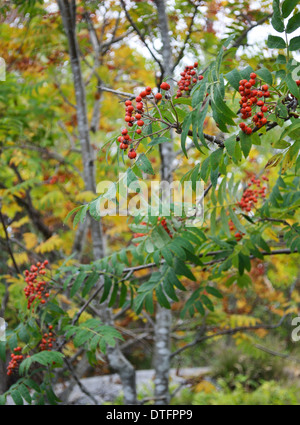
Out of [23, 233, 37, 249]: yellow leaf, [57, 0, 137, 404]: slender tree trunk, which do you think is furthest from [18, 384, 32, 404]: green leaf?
[23, 233, 37, 249]: yellow leaf

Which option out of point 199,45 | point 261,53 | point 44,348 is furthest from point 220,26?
point 44,348

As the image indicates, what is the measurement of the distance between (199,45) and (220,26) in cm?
47

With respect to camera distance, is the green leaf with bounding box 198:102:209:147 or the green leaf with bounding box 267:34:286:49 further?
the green leaf with bounding box 267:34:286:49

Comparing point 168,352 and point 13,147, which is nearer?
point 168,352

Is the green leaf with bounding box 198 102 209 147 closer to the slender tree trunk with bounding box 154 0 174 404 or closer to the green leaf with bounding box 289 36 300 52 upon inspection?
the green leaf with bounding box 289 36 300 52

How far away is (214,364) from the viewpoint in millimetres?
6984

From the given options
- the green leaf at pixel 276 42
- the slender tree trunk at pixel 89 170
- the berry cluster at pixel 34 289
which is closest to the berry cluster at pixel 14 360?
the berry cluster at pixel 34 289

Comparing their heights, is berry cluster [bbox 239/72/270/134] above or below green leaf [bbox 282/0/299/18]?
below

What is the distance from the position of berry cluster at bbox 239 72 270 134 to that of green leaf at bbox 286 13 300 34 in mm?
190

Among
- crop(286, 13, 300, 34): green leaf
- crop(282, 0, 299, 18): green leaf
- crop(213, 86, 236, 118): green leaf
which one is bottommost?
crop(213, 86, 236, 118): green leaf

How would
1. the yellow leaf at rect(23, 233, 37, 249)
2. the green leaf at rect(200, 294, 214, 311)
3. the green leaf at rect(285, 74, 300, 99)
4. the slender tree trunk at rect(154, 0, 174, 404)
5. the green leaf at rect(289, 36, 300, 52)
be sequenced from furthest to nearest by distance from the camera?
1. the yellow leaf at rect(23, 233, 37, 249)
2. the slender tree trunk at rect(154, 0, 174, 404)
3. the green leaf at rect(200, 294, 214, 311)
4. the green leaf at rect(289, 36, 300, 52)
5. the green leaf at rect(285, 74, 300, 99)

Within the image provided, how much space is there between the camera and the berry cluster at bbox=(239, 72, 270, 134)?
1.13 metres

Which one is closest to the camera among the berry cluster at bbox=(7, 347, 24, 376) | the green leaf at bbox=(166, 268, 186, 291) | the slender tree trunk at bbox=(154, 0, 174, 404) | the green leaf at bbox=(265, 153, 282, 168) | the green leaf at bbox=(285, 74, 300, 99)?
the green leaf at bbox=(285, 74, 300, 99)
